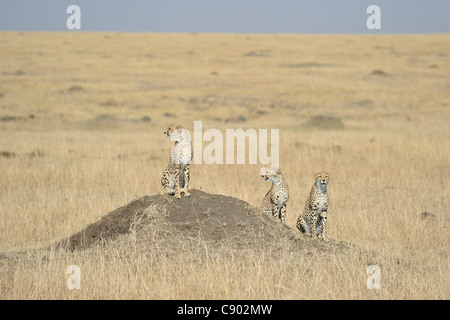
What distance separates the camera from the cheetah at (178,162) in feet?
26.7

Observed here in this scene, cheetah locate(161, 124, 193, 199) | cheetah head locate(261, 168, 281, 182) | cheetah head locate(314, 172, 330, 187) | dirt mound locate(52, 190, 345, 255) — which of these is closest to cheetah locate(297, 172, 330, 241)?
cheetah head locate(314, 172, 330, 187)

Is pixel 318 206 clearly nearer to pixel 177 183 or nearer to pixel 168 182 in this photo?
pixel 177 183

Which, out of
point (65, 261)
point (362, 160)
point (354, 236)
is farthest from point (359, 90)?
point (65, 261)

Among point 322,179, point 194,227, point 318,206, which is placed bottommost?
point 194,227

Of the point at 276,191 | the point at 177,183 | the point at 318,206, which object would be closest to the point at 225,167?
the point at 276,191

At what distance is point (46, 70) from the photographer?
149 ft

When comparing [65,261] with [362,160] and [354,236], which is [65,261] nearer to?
[354,236]

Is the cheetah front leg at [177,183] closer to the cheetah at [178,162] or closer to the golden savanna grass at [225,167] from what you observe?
the cheetah at [178,162]

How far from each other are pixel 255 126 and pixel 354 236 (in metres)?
17.1

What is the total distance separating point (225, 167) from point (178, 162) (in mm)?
8128

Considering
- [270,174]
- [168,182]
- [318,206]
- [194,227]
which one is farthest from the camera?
[270,174]

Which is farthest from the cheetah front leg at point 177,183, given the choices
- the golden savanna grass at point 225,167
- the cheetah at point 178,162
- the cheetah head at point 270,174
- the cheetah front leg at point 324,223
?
the cheetah front leg at point 324,223

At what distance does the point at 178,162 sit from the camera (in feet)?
27.3

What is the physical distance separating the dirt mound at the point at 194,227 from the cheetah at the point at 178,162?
6.3 inches
